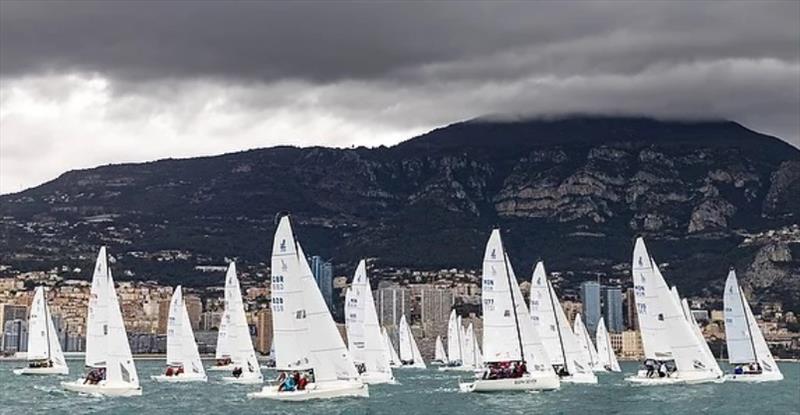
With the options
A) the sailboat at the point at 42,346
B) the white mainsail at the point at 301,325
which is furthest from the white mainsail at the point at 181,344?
the white mainsail at the point at 301,325

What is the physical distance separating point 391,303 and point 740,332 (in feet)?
385

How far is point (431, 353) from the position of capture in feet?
598

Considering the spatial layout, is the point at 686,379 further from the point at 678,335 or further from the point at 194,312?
the point at 194,312

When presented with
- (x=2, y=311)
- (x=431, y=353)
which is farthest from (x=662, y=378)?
(x=2, y=311)

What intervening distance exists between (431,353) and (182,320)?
101m

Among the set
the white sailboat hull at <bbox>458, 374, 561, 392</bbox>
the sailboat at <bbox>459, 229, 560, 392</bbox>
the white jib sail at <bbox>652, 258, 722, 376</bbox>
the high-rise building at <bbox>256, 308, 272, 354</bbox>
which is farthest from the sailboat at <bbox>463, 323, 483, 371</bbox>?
the high-rise building at <bbox>256, 308, 272, 354</bbox>

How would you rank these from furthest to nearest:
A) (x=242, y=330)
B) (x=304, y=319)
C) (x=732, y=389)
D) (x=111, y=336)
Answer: (x=242, y=330) < (x=732, y=389) < (x=111, y=336) < (x=304, y=319)

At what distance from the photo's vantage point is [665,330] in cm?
6931

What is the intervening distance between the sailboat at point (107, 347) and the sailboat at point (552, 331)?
76.1 ft

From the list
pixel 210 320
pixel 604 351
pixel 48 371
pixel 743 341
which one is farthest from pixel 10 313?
pixel 743 341

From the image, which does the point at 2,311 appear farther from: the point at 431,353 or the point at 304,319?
the point at 304,319

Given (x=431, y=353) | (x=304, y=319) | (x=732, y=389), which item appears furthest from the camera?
(x=431, y=353)

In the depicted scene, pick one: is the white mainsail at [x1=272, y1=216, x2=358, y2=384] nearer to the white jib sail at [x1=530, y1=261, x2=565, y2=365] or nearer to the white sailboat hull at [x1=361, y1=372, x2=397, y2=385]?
the white sailboat hull at [x1=361, y1=372, x2=397, y2=385]

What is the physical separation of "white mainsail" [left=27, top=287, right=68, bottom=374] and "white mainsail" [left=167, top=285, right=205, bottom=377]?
54.9ft
